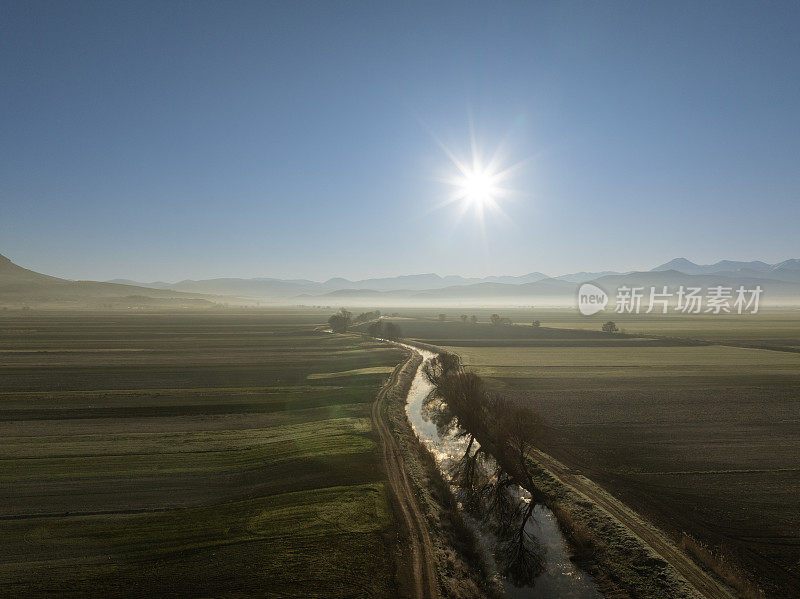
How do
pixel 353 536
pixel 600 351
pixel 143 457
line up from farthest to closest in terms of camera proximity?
pixel 600 351 → pixel 143 457 → pixel 353 536

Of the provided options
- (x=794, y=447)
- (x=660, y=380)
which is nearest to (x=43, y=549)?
(x=794, y=447)

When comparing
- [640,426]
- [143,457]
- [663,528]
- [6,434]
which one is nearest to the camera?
[663,528]

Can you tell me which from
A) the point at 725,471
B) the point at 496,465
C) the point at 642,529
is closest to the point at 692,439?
the point at 725,471

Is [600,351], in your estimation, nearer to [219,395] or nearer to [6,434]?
[219,395]

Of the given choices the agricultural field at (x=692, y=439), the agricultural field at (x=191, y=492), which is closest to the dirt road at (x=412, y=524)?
the agricultural field at (x=191, y=492)

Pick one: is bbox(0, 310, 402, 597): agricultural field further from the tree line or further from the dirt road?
the tree line

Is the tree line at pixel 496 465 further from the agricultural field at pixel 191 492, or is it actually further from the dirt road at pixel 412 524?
the agricultural field at pixel 191 492
